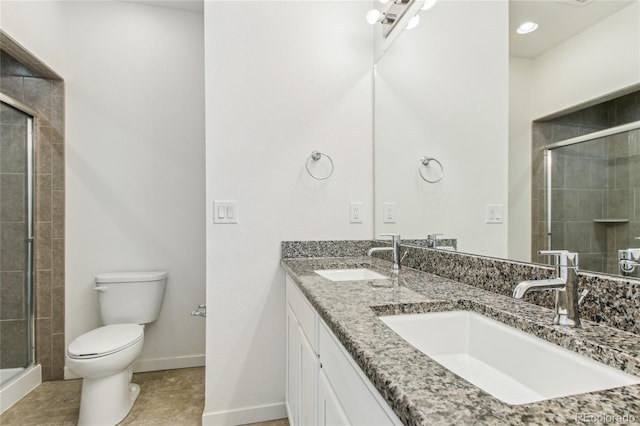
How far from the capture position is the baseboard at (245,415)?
1643mm

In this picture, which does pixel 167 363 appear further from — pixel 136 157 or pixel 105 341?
pixel 136 157

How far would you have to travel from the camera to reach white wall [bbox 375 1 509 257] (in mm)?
1089

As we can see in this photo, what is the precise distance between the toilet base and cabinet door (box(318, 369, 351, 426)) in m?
1.39

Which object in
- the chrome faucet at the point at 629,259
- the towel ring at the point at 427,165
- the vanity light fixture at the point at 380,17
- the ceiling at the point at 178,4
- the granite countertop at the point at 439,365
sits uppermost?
the ceiling at the point at 178,4

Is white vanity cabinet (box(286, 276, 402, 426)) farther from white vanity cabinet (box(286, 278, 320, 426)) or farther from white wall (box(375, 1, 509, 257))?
white wall (box(375, 1, 509, 257))

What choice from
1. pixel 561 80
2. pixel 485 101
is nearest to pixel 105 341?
pixel 485 101

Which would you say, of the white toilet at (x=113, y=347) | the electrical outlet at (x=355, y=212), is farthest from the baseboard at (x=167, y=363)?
the electrical outlet at (x=355, y=212)

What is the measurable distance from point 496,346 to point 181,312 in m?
2.18

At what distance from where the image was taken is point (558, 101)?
836mm

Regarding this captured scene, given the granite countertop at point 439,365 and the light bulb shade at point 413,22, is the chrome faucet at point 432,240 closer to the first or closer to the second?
the granite countertop at point 439,365

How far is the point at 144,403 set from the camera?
1.87 meters

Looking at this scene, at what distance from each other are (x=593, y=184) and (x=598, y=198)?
0.04 meters

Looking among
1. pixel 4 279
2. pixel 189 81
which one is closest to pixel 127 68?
pixel 189 81

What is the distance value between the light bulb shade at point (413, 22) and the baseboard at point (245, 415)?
7.05ft
